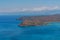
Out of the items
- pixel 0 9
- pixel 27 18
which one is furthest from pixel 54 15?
pixel 0 9

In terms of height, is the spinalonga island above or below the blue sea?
above

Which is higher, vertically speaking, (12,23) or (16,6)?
(16,6)

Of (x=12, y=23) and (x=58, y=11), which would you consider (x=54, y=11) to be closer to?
(x=58, y=11)

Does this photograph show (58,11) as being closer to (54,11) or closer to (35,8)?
(54,11)

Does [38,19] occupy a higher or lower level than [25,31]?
higher

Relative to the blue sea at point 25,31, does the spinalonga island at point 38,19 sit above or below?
above

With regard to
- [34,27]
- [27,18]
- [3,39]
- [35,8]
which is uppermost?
[35,8]

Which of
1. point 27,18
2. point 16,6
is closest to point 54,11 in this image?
point 27,18
